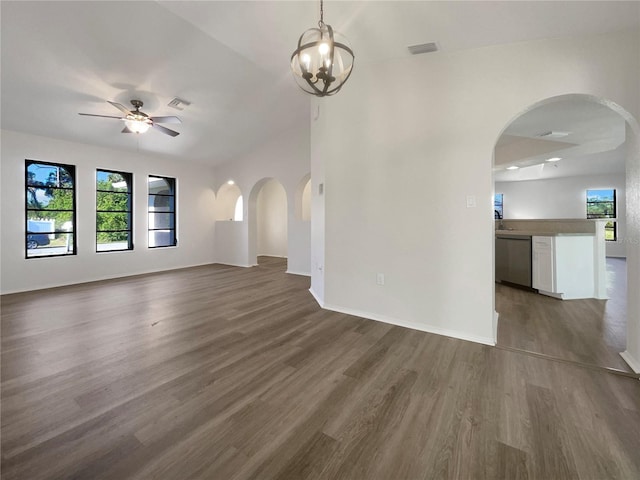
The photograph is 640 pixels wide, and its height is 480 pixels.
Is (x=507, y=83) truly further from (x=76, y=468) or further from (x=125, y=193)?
(x=125, y=193)

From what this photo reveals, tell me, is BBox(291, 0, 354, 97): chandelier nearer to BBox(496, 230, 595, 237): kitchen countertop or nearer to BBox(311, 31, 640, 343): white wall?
BBox(311, 31, 640, 343): white wall

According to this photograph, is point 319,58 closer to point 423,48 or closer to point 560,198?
point 423,48

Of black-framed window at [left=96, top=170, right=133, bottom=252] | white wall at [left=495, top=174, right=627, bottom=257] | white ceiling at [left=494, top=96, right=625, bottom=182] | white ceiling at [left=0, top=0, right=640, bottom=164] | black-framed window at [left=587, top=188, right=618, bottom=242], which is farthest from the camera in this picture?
black-framed window at [left=587, top=188, right=618, bottom=242]

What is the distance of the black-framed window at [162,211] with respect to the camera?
6836mm

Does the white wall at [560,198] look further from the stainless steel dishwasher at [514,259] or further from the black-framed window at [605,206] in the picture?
the stainless steel dishwasher at [514,259]

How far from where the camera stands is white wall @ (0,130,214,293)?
4719 mm

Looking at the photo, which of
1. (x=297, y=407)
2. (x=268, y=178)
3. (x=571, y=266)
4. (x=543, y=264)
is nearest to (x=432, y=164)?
(x=297, y=407)

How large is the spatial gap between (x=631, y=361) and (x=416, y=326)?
172cm

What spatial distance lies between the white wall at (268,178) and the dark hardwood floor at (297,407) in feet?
11.7

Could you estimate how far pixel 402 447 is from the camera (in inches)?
58.3

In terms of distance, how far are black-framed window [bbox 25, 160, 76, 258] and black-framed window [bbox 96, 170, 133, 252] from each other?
1.52 feet

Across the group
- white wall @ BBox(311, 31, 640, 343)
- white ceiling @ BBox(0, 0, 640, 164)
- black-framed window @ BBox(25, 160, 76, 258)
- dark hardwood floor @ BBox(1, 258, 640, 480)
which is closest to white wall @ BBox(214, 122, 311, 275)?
white ceiling @ BBox(0, 0, 640, 164)

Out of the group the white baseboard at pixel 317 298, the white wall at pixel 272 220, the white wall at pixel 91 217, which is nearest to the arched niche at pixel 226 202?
the white wall at pixel 91 217

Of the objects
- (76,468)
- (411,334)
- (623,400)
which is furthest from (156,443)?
(623,400)
